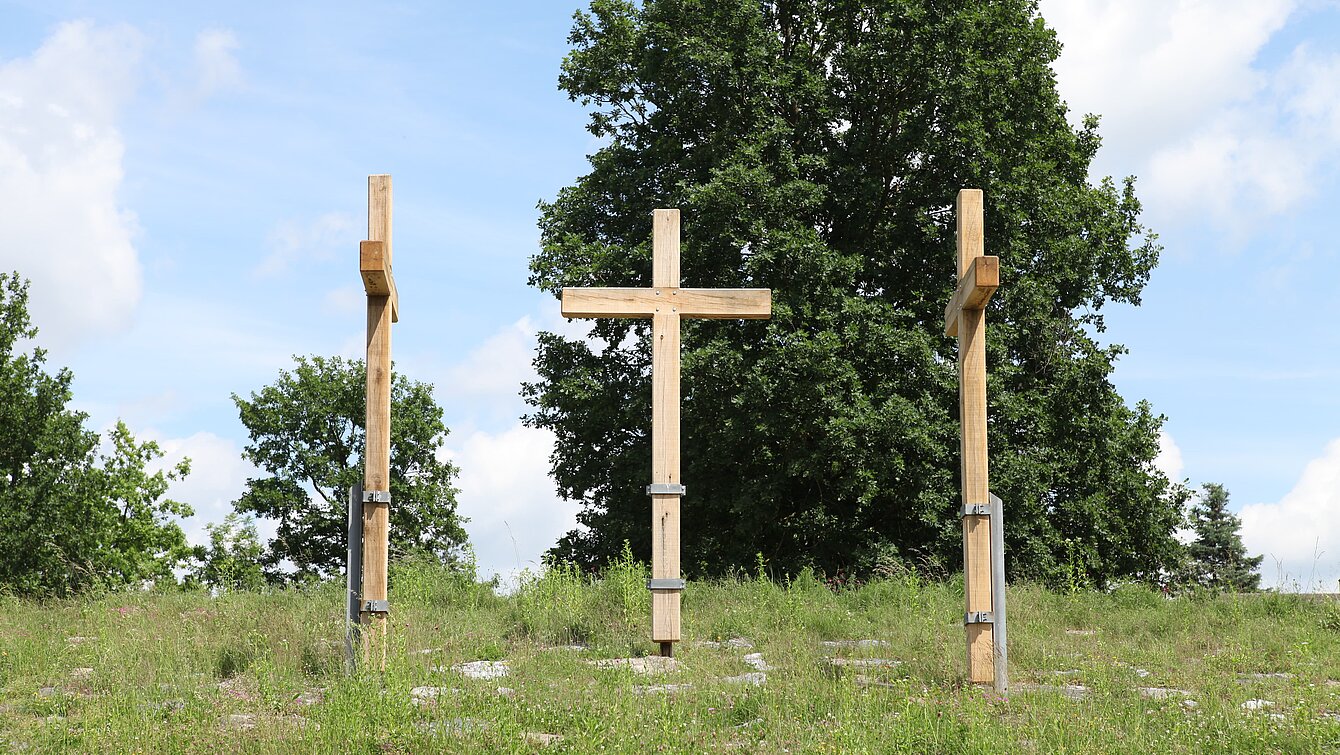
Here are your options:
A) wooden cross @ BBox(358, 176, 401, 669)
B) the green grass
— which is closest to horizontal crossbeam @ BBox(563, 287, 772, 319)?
wooden cross @ BBox(358, 176, 401, 669)

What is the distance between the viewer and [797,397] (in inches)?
636

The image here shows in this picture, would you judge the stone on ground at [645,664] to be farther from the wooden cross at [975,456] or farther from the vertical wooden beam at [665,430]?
the wooden cross at [975,456]

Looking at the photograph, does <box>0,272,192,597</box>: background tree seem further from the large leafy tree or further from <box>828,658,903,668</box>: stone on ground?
<box>828,658,903,668</box>: stone on ground

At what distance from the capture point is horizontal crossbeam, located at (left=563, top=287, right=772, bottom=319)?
1009 cm

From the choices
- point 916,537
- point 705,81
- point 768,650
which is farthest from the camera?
point 705,81

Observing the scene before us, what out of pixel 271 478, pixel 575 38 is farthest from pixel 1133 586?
pixel 271 478

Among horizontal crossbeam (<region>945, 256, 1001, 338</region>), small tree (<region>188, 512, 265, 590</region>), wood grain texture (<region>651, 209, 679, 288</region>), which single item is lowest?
small tree (<region>188, 512, 265, 590</region>)

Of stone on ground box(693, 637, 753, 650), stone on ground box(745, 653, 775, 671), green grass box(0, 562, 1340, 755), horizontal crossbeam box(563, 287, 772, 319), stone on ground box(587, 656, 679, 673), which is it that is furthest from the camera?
horizontal crossbeam box(563, 287, 772, 319)

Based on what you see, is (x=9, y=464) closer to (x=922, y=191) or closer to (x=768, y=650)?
(x=922, y=191)

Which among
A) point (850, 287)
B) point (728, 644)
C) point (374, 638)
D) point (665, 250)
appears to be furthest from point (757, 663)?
point (850, 287)

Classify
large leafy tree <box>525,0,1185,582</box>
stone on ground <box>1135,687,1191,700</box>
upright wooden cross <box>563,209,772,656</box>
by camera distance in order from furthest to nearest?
large leafy tree <box>525,0,1185,582</box>, upright wooden cross <box>563,209,772,656</box>, stone on ground <box>1135,687,1191,700</box>

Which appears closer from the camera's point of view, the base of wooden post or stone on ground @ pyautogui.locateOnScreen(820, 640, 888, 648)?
the base of wooden post

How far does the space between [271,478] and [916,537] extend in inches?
758

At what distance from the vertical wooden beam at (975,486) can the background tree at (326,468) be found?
21.9 m
